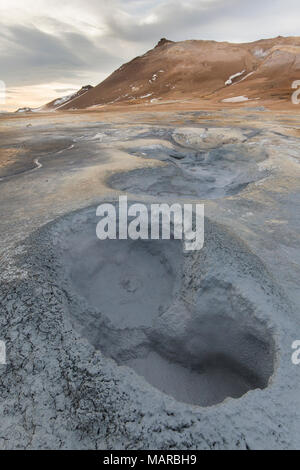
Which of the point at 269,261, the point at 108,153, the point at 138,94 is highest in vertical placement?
the point at 138,94

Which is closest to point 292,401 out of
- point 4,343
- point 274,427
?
point 274,427

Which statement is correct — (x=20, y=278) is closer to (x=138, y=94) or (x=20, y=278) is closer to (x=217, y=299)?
(x=217, y=299)

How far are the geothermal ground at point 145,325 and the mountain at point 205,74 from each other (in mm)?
27522

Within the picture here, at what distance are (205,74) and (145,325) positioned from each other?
160 ft

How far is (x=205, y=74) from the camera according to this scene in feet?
145

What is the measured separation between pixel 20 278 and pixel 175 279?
63.8 inches

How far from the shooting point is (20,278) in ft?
8.75
